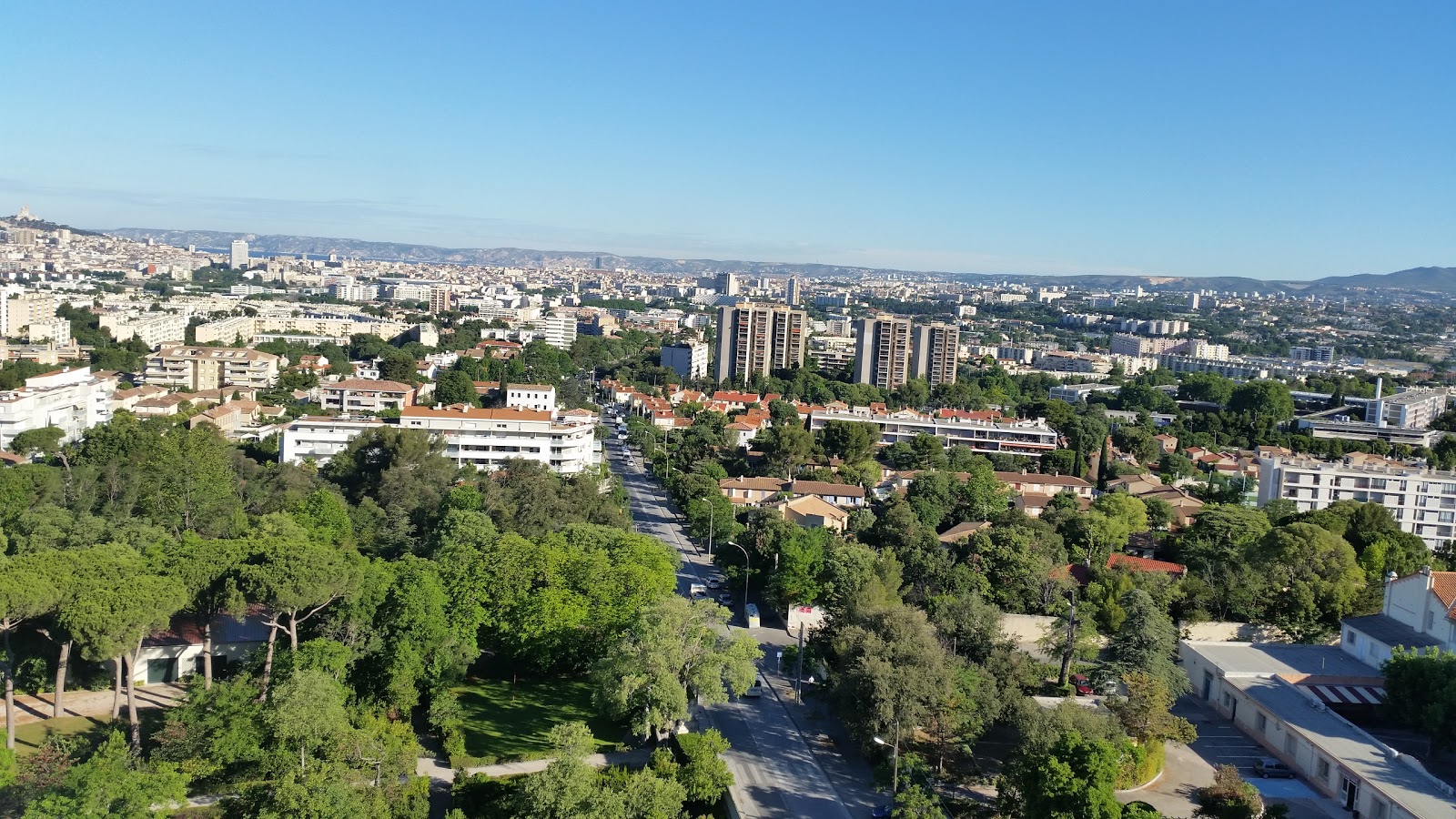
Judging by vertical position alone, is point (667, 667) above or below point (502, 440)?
below

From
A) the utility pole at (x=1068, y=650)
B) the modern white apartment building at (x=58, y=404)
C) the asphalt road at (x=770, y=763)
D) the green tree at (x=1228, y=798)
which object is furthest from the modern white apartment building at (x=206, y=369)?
the green tree at (x=1228, y=798)

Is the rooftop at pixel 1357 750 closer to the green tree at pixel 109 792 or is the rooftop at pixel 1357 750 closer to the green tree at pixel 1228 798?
the green tree at pixel 1228 798

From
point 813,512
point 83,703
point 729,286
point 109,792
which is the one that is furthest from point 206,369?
point 729,286

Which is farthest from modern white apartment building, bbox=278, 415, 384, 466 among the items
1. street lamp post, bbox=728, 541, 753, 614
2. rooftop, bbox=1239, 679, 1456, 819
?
rooftop, bbox=1239, 679, 1456, 819

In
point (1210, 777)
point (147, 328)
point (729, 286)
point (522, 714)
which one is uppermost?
point (729, 286)

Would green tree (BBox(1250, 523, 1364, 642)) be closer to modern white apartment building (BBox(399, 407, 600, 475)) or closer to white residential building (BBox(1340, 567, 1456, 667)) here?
white residential building (BBox(1340, 567, 1456, 667))

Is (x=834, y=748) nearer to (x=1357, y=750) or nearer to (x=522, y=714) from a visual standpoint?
(x=522, y=714)

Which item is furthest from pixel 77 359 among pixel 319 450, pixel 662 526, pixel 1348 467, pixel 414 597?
pixel 1348 467
